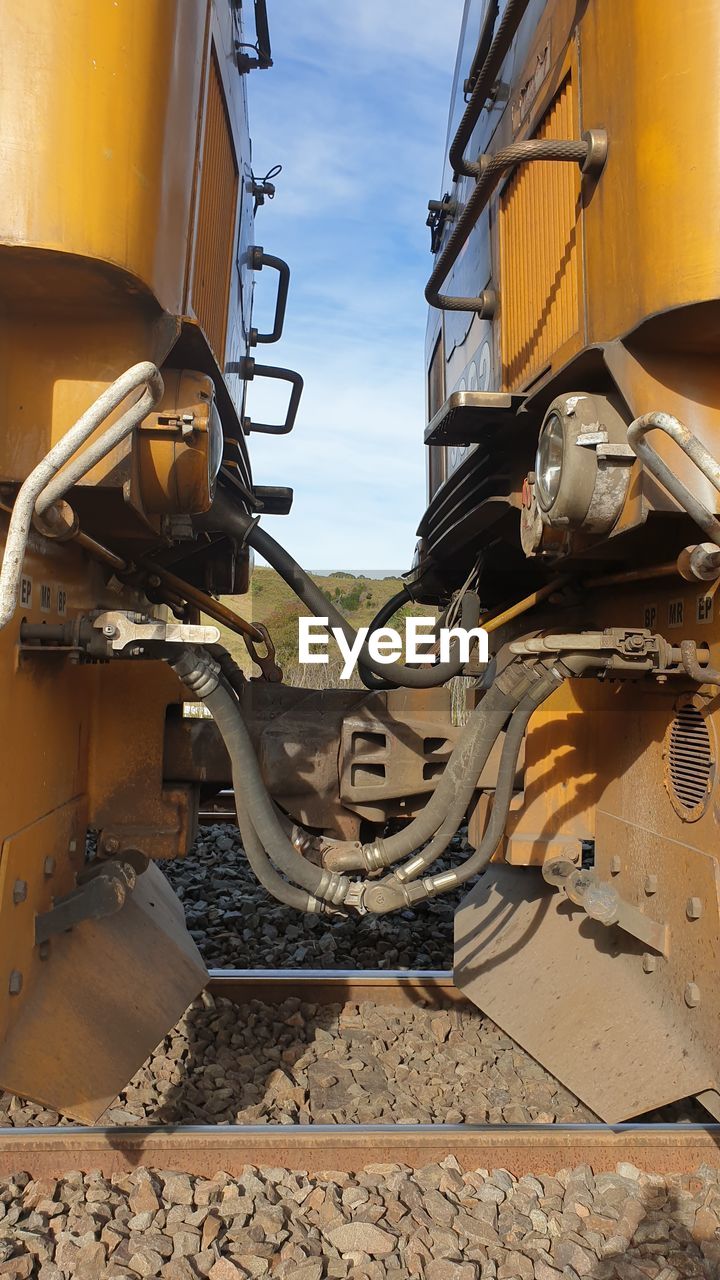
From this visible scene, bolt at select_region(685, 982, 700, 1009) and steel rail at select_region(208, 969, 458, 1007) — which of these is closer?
bolt at select_region(685, 982, 700, 1009)

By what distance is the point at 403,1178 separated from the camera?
7.48ft

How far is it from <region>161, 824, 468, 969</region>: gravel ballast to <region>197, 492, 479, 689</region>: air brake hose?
73.3 inches

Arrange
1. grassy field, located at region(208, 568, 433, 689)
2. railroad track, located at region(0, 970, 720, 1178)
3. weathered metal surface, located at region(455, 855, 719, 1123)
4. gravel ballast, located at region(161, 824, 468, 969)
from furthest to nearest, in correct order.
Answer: grassy field, located at region(208, 568, 433, 689) < gravel ballast, located at region(161, 824, 468, 969) < railroad track, located at region(0, 970, 720, 1178) < weathered metal surface, located at region(455, 855, 719, 1123)

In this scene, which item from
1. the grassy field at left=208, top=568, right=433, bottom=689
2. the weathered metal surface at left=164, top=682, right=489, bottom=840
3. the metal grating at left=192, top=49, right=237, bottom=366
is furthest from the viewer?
the grassy field at left=208, top=568, right=433, bottom=689

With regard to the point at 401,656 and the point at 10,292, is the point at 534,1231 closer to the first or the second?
the point at 401,656

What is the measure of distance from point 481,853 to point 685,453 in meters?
1.31

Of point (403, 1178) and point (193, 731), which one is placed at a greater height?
point (193, 731)

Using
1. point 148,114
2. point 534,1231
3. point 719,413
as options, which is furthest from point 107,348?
point 534,1231

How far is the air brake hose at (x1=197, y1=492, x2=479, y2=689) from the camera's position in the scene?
2791mm

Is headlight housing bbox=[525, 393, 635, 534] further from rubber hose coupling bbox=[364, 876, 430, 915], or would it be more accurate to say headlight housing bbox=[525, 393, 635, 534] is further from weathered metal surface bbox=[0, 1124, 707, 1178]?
weathered metal surface bbox=[0, 1124, 707, 1178]

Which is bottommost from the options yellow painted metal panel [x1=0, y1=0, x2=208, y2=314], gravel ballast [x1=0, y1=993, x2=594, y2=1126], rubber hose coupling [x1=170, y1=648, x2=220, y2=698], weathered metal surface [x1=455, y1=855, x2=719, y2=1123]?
gravel ballast [x1=0, y1=993, x2=594, y2=1126]

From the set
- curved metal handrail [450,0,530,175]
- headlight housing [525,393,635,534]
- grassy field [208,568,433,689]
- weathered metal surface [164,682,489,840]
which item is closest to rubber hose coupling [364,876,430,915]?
weathered metal surface [164,682,489,840]

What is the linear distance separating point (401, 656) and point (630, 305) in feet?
4.54

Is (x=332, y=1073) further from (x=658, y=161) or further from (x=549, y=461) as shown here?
(x=658, y=161)
